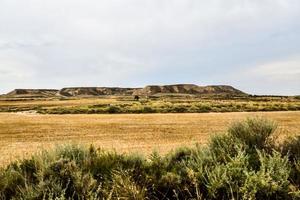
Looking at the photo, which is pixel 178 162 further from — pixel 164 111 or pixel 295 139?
pixel 164 111

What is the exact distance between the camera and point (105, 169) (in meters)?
9.08

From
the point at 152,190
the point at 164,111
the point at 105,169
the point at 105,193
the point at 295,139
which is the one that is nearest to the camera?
the point at 105,193

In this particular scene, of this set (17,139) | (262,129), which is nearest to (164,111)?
(17,139)

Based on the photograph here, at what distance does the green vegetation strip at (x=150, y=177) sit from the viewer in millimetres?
7832

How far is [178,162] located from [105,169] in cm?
166

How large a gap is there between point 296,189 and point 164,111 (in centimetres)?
4677

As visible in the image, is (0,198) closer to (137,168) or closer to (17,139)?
(137,168)

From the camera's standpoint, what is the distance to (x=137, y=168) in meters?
9.38

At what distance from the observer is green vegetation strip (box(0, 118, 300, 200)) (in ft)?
25.7

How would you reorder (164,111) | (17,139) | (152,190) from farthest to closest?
1. (164,111)
2. (17,139)
3. (152,190)

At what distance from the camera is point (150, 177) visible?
877 cm

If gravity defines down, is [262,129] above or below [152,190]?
above

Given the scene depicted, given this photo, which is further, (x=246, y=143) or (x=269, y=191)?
(x=246, y=143)

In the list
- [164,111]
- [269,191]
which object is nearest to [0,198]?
[269,191]
